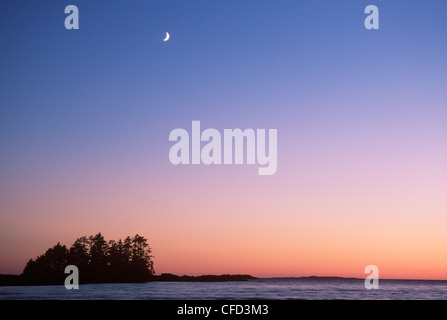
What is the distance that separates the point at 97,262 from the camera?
113 m

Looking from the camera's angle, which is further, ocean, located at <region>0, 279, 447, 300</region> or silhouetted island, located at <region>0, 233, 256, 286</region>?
silhouetted island, located at <region>0, 233, 256, 286</region>

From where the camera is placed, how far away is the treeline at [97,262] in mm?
107812

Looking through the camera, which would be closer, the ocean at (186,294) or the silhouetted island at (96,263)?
the ocean at (186,294)

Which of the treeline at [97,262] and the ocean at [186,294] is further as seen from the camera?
the treeline at [97,262]

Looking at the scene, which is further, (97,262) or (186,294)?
(97,262)

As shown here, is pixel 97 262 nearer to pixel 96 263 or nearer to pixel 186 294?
pixel 96 263

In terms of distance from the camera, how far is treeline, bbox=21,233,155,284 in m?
108

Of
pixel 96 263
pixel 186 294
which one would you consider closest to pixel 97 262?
pixel 96 263
